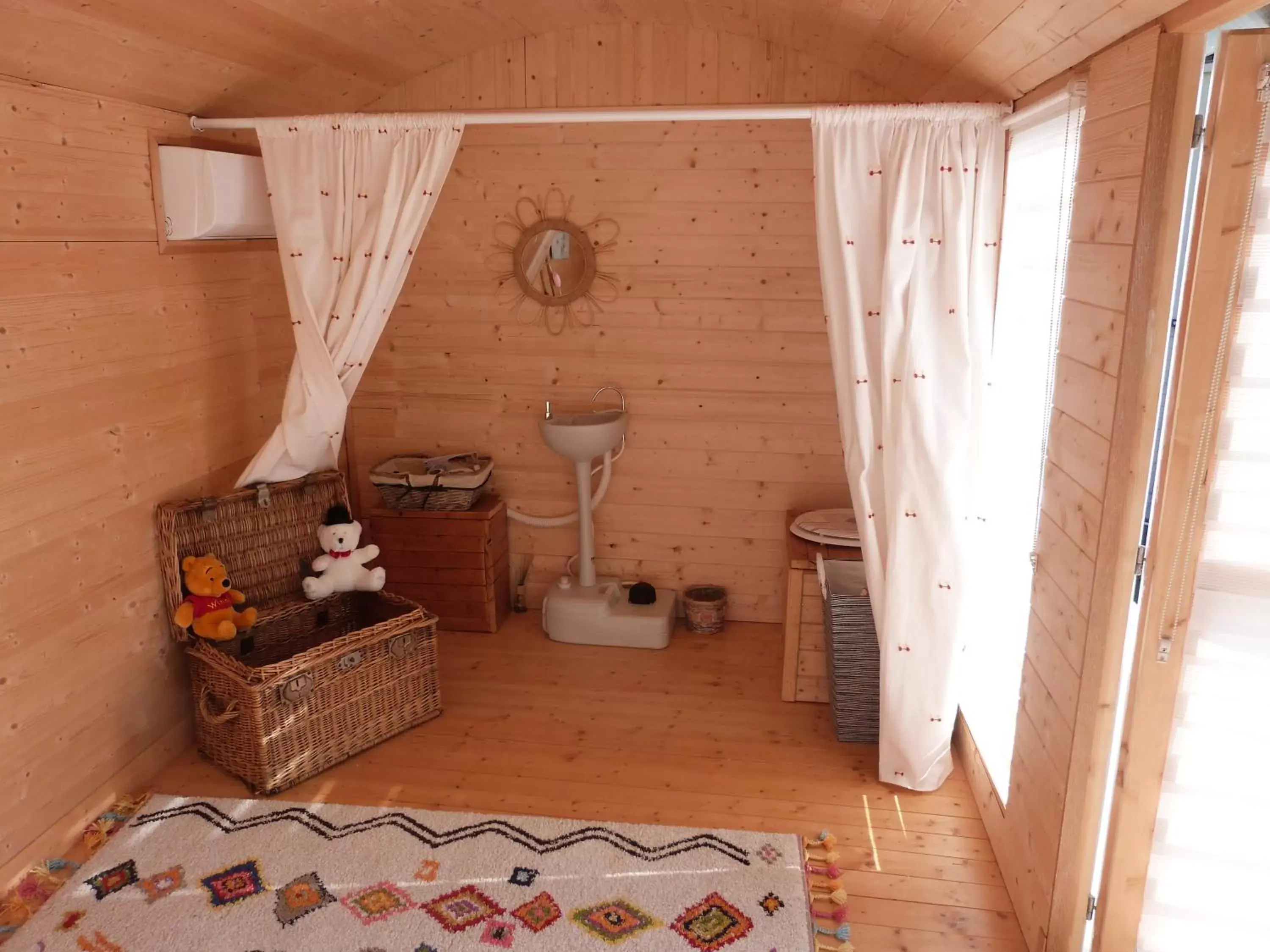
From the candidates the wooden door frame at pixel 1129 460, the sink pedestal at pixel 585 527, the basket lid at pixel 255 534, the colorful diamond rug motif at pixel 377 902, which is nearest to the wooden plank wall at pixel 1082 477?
the wooden door frame at pixel 1129 460

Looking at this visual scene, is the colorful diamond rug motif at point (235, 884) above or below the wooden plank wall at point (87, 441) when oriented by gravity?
below

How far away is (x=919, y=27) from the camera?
2656 millimetres

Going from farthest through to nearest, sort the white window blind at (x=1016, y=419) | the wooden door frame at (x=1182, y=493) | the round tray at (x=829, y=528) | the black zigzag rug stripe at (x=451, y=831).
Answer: the round tray at (x=829, y=528)
the black zigzag rug stripe at (x=451, y=831)
the white window blind at (x=1016, y=419)
the wooden door frame at (x=1182, y=493)

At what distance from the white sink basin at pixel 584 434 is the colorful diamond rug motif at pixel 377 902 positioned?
5.83 ft

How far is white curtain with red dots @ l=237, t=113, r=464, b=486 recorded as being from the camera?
3039 millimetres

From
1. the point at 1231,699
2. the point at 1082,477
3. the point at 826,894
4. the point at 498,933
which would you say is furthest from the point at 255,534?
the point at 1231,699

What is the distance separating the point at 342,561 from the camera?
11.5 feet

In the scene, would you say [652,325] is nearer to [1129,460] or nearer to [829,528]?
[829,528]

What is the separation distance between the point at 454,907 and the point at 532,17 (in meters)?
2.95

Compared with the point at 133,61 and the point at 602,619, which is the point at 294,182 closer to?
the point at 133,61

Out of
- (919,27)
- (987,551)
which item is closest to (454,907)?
(987,551)

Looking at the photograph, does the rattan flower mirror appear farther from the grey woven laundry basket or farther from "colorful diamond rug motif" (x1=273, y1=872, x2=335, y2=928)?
"colorful diamond rug motif" (x1=273, y1=872, x2=335, y2=928)

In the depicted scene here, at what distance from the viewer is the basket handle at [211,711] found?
2984 millimetres

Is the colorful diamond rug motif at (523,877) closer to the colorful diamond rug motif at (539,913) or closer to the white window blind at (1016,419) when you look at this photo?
the colorful diamond rug motif at (539,913)
